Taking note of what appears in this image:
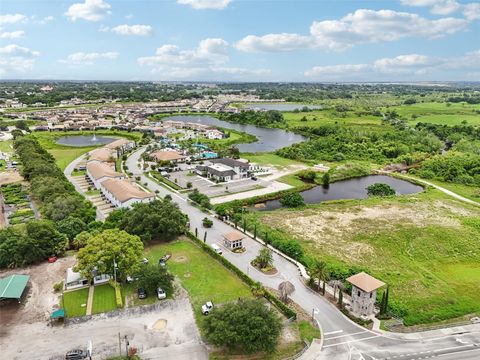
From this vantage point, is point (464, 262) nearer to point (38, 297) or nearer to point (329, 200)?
point (329, 200)

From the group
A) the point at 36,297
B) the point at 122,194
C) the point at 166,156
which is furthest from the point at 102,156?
the point at 36,297

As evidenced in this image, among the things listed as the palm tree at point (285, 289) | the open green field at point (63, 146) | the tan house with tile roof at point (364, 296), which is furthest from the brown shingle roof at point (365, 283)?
the open green field at point (63, 146)

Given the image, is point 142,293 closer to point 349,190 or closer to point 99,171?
point 99,171

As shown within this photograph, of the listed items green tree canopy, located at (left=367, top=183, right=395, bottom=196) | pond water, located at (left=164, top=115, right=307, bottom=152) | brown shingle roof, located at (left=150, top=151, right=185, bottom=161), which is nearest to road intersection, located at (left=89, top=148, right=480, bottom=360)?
green tree canopy, located at (left=367, top=183, right=395, bottom=196)

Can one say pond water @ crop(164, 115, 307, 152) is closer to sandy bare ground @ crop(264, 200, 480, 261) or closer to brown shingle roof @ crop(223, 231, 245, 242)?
sandy bare ground @ crop(264, 200, 480, 261)

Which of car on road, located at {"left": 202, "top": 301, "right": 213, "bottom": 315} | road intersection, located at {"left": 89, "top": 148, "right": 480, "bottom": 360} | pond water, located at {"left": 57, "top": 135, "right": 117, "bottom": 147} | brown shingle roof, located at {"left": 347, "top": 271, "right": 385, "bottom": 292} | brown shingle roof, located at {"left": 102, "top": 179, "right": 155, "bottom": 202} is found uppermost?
brown shingle roof, located at {"left": 102, "top": 179, "right": 155, "bottom": 202}

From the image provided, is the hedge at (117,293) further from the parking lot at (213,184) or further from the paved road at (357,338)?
the parking lot at (213,184)

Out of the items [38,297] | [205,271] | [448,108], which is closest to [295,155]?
[205,271]
